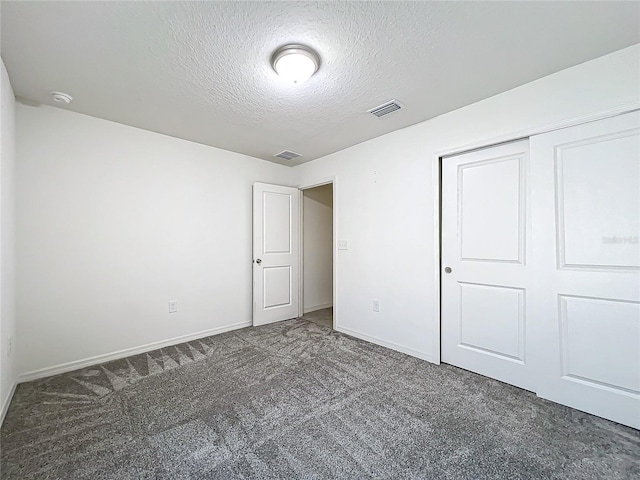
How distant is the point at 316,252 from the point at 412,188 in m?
2.40

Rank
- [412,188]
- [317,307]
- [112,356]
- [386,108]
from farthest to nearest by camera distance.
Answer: [317,307], [412,188], [112,356], [386,108]

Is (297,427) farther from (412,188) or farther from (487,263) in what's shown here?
(412,188)

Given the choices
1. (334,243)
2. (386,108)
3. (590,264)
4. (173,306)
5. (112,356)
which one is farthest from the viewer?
(334,243)

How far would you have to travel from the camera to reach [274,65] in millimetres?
1893

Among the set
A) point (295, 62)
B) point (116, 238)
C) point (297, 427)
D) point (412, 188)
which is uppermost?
point (295, 62)

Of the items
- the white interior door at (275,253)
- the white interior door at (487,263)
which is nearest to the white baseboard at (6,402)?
the white interior door at (275,253)

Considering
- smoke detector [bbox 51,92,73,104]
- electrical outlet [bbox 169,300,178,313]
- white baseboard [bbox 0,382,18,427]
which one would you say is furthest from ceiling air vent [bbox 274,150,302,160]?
white baseboard [bbox 0,382,18,427]

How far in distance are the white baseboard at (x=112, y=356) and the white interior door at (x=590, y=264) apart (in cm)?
342

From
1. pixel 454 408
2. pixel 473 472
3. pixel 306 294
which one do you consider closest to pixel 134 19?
pixel 473 472

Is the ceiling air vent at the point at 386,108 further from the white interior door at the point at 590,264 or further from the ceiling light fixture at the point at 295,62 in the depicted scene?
the white interior door at the point at 590,264

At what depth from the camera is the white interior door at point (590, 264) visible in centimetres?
179

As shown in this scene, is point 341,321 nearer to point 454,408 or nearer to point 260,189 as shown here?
point 454,408

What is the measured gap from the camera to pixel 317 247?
497 centimetres

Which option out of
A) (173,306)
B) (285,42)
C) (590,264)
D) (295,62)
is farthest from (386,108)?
(173,306)
